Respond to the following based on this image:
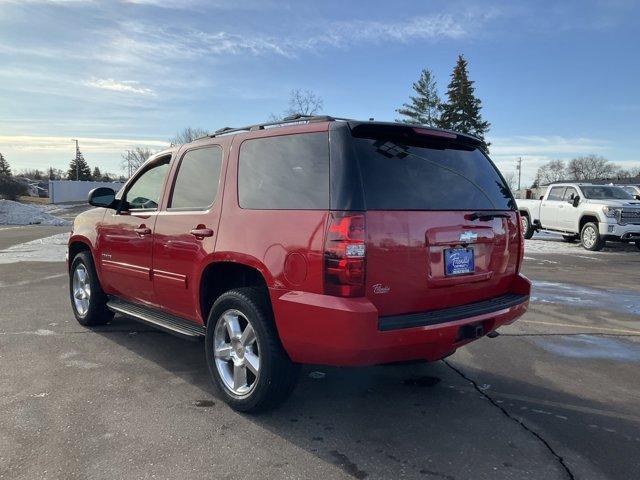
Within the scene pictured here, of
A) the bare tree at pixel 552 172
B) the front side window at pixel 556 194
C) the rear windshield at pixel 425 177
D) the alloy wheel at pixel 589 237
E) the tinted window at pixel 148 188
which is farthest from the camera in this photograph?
the bare tree at pixel 552 172

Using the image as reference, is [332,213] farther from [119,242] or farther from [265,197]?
[119,242]

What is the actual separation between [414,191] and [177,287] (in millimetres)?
2058

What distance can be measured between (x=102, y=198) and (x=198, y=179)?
1.50m

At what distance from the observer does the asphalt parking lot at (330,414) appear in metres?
2.89

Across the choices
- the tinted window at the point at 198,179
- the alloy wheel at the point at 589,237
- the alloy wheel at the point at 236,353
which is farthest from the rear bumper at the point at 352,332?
the alloy wheel at the point at 589,237

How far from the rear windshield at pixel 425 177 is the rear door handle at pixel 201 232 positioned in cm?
130

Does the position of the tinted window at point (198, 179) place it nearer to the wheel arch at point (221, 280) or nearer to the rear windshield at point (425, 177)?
the wheel arch at point (221, 280)

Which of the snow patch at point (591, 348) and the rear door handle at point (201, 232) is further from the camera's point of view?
the snow patch at point (591, 348)

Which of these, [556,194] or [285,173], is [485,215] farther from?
[556,194]

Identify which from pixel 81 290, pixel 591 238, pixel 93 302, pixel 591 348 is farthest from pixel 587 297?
pixel 591 238

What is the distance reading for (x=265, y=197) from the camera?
3.48 meters

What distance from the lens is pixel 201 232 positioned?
12.6ft

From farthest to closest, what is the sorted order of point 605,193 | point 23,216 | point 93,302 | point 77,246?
1. point 23,216
2. point 605,193
3. point 77,246
4. point 93,302

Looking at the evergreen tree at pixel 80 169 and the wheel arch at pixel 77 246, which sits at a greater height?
the evergreen tree at pixel 80 169
